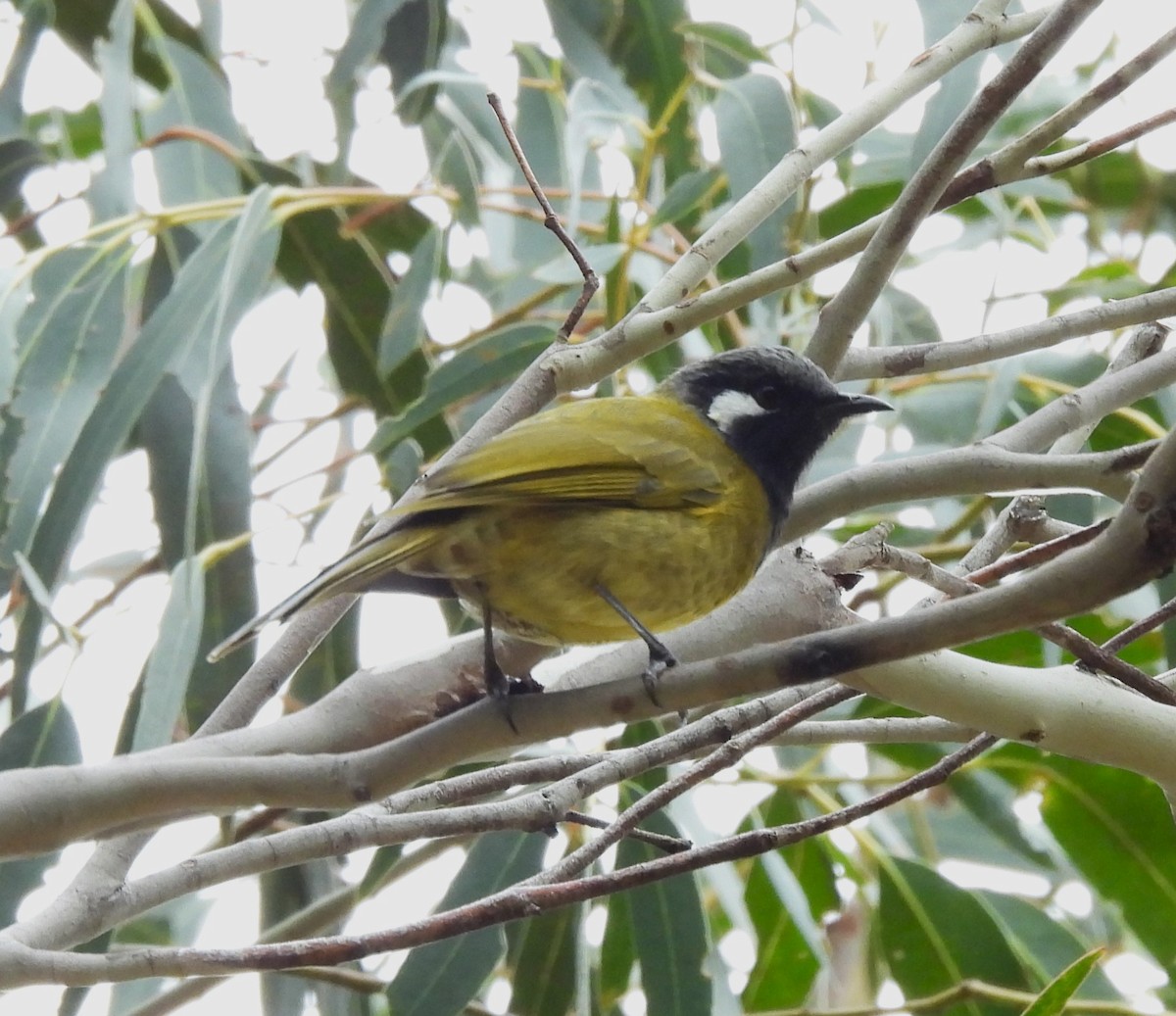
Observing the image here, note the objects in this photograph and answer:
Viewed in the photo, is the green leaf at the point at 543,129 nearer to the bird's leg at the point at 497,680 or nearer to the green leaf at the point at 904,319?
the green leaf at the point at 904,319

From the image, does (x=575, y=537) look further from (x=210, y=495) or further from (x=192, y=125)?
(x=192, y=125)

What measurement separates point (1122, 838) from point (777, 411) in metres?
1.31

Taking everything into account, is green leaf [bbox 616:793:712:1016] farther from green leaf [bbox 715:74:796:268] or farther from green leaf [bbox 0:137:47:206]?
green leaf [bbox 0:137:47:206]

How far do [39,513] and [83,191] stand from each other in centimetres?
106

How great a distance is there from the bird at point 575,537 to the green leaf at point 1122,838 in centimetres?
119

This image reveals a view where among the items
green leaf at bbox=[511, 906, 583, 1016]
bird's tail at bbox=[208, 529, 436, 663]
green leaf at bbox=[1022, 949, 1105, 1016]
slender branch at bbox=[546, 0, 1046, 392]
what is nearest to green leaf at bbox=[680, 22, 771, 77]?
slender branch at bbox=[546, 0, 1046, 392]

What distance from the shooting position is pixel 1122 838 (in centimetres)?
321

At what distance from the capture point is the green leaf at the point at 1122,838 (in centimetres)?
316

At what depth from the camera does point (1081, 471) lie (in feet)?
5.81

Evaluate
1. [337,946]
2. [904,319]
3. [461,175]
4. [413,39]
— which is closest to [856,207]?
[904,319]

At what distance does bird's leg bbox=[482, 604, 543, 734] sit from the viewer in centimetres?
187

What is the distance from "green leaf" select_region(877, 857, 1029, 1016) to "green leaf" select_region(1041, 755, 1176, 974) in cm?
26

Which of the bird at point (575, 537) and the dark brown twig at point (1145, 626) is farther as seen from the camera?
the bird at point (575, 537)

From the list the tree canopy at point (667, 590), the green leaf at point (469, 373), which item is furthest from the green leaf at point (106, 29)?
the green leaf at point (469, 373)
